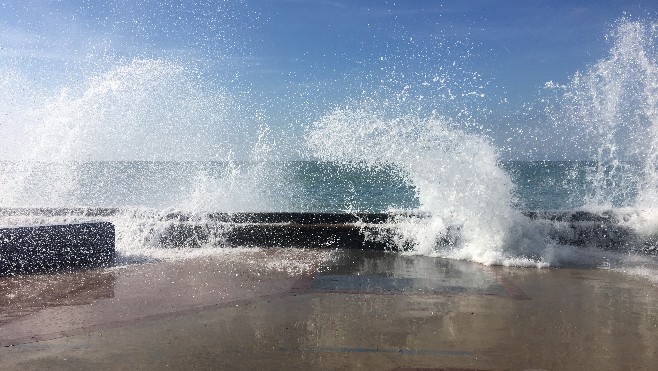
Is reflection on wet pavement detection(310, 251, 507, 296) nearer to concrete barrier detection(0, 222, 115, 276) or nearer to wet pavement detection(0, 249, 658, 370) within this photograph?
wet pavement detection(0, 249, 658, 370)

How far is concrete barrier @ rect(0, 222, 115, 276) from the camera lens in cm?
815

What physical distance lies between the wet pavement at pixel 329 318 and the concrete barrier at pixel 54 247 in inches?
24.0

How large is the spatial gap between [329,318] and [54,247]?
17.2 feet

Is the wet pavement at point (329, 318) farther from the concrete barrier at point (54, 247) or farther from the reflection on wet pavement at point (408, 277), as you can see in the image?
the concrete barrier at point (54, 247)

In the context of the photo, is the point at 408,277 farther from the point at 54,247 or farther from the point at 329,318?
the point at 54,247

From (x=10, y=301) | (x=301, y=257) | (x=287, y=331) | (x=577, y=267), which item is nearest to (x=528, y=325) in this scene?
(x=287, y=331)

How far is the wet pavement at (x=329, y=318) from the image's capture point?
432cm

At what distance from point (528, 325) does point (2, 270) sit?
7323mm

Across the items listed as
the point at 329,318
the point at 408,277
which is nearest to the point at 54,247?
the point at 329,318

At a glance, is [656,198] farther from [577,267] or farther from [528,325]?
[528,325]

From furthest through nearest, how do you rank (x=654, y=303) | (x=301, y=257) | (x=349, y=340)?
1. (x=301, y=257)
2. (x=654, y=303)
3. (x=349, y=340)

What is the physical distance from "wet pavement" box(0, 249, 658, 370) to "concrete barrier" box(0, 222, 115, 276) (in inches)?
24.0

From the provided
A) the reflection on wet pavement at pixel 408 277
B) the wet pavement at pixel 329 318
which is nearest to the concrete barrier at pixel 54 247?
the wet pavement at pixel 329 318

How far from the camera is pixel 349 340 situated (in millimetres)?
4750
